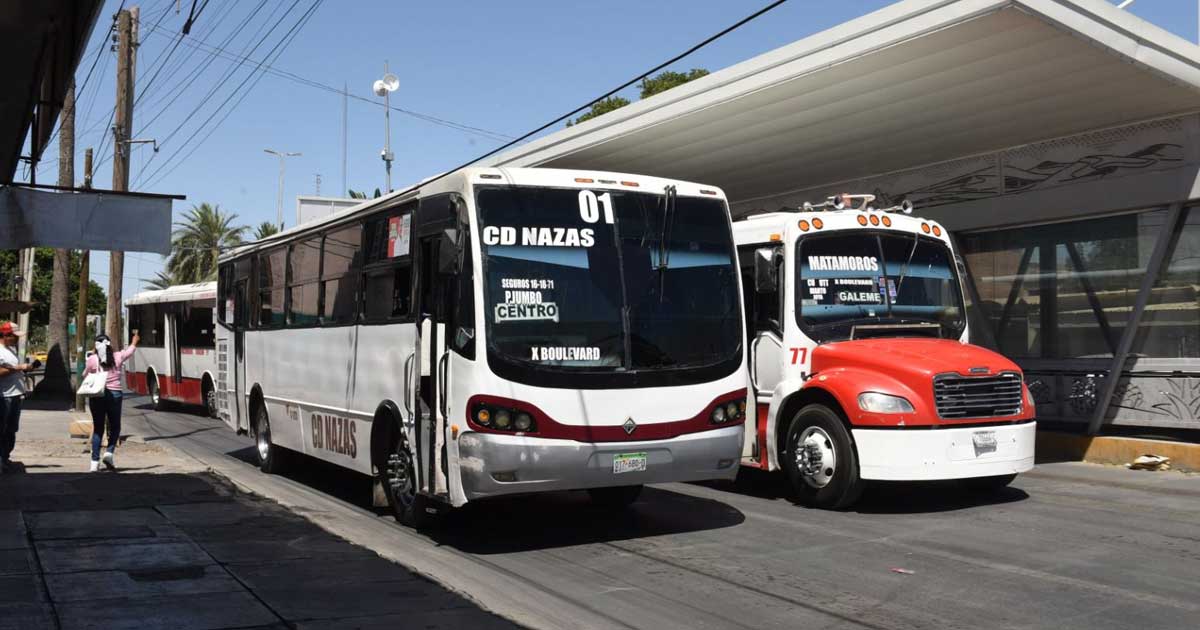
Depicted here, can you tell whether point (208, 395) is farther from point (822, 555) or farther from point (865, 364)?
point (822, 555)

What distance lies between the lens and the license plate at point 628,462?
8.91 metres

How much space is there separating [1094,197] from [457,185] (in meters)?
9.70

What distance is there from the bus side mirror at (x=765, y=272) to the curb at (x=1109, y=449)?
592 centimetres

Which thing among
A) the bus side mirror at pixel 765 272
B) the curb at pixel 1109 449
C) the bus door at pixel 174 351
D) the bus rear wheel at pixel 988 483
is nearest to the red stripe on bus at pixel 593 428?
the bus side mirror at pixel 765 272

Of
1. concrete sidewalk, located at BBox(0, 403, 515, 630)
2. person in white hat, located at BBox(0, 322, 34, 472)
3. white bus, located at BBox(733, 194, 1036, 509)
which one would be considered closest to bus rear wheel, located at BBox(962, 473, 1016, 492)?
white bus, located at BBox(733, 194, 1036, 509)

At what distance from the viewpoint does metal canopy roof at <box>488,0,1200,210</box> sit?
39.7 feet

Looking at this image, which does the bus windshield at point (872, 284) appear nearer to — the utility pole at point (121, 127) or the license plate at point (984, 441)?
the license plate at point (984, 441)

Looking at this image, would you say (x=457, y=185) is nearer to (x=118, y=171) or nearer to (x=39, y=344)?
(x=118, y=171)

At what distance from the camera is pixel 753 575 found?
7988 mm

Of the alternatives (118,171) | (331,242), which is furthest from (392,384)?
(118,171)

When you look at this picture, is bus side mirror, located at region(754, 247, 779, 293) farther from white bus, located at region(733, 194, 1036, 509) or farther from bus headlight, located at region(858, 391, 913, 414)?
bus headlight, located at region(858, 391, 913, 414)

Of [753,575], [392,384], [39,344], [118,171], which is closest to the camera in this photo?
[753,575]

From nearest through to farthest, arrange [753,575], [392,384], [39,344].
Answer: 1. [753,575]
2. [392,384]
3. [39,344]

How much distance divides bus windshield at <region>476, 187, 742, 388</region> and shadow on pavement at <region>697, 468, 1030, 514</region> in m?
2.74
